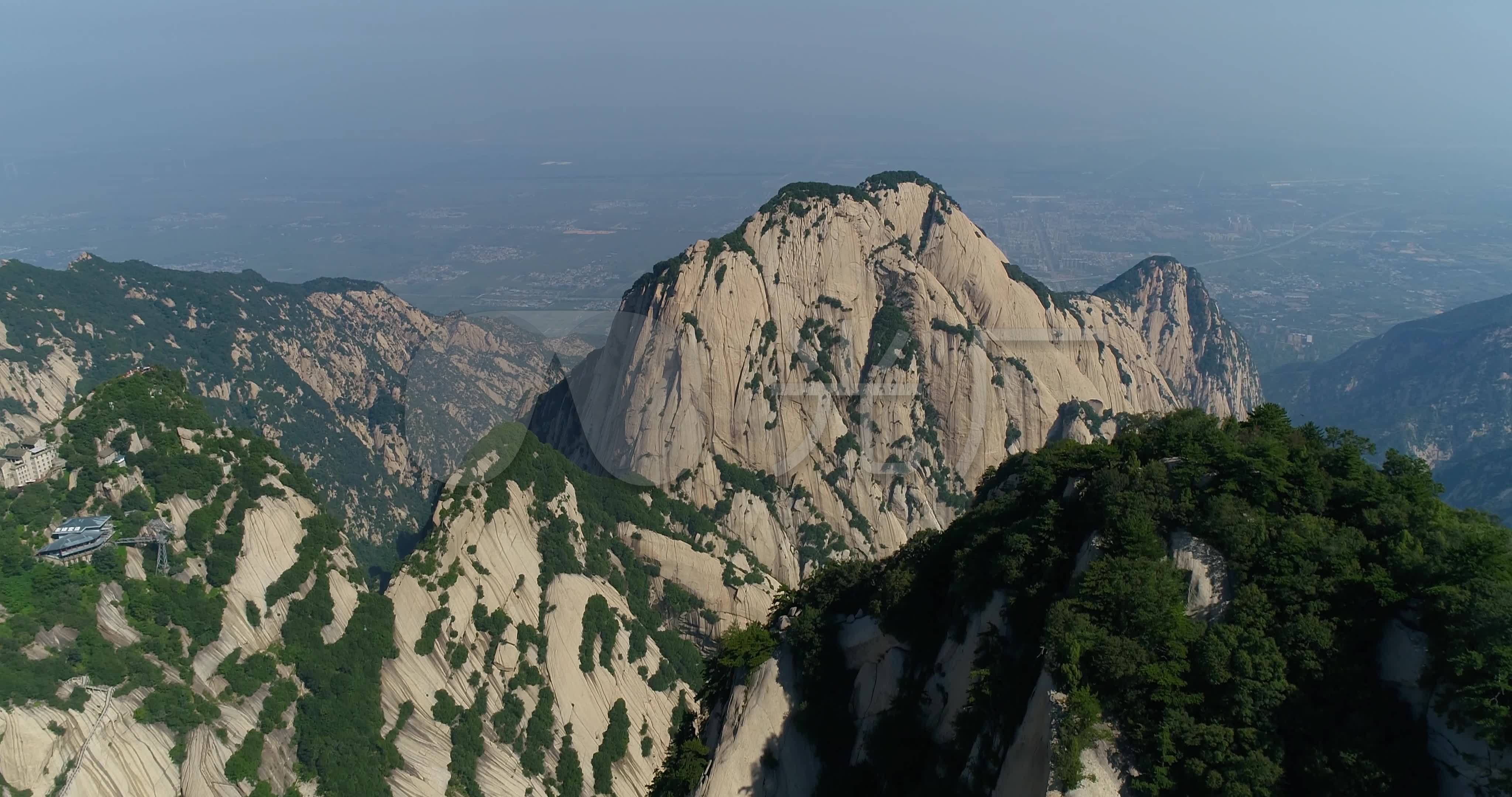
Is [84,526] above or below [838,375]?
below

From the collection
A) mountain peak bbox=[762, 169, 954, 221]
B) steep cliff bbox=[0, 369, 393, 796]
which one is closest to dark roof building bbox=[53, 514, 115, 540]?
steep cliff bbox=[0, 369, 393, 796]

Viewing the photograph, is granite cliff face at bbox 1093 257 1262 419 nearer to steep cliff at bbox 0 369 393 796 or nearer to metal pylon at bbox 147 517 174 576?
steep cliff at bbox 0 369 393 796

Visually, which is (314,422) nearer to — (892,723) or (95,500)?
(95,500)

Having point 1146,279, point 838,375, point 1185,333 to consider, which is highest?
point 1146,279

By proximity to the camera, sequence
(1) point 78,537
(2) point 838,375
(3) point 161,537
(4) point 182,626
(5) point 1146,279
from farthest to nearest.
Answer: (5) point 1146,279, (2) point 838,375, (3) point 161,537, (4) point 182,626, (1) point 78,537

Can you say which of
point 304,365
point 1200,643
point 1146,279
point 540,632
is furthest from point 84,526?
point 1146,279

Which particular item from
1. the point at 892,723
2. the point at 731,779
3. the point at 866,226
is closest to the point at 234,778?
the point at 731,779

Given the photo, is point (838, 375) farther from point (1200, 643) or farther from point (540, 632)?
→ point (1200, 643)
